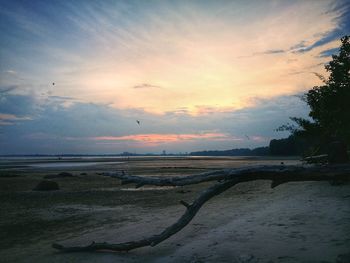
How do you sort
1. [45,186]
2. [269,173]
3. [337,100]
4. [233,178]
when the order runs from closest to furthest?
[269,173], [233,178], [337,100], [45,186]

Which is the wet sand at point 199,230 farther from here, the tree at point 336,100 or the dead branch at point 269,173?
the tree at point 336,100

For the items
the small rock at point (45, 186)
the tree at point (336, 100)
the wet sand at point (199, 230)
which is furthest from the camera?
the small rock at point (45, 186)

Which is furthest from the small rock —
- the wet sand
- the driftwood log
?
the driftwood log

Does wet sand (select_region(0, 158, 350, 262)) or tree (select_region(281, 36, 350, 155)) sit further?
tree (select_region(281, 36, 350, 155))

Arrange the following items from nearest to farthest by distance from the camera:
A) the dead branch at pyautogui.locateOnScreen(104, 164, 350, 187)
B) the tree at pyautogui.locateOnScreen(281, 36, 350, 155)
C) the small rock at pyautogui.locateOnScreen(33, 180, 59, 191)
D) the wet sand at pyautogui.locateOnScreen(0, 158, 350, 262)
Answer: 1. the dead branch at pyautogui.locateOnScreen(104, 164, 350, 187)
2. the wet sand at pyautogui.locateOnScreen(0, 158, 350, 262)
3. the tree at pyautogui.locateOnScreen(281, 36, 350, 155)
4. the small rock at pyautogui.locateOnScreen(33, 180, 59, 191)

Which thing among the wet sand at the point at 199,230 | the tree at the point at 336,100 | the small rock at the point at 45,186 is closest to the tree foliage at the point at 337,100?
the tree at the point at 336,100

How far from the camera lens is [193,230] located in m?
8.25

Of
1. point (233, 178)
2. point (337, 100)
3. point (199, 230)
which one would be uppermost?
point (337, 100)

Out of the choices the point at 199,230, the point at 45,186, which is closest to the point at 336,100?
the point at 199,230

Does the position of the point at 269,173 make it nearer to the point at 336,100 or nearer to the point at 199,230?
the point at 199,230

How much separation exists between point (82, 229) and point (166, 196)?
7.56 m

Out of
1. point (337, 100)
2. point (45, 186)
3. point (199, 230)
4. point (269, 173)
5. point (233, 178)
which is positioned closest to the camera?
point (269, 173)

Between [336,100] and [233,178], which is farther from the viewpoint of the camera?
[336,100]

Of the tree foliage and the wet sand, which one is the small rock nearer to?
the wet sand
